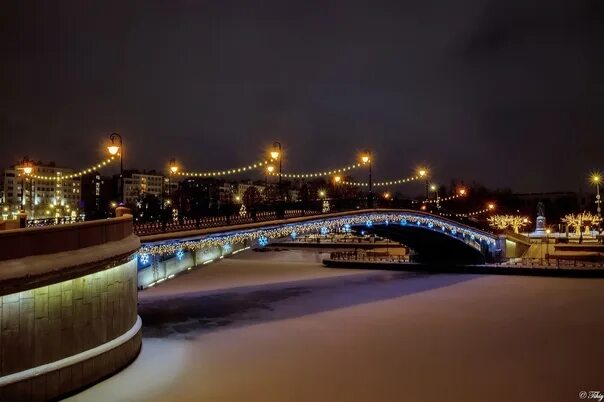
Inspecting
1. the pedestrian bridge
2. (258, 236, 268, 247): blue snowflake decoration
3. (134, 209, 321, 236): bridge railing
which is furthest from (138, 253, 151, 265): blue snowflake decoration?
(258, 236, 268, 247): blue snowflake decoration

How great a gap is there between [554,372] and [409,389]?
4177 millimetres

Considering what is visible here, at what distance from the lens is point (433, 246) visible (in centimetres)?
4291

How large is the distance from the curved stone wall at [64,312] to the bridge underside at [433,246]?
23.9m

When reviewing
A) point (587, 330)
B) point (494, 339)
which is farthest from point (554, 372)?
point (587, 330)

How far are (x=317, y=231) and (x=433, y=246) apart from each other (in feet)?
55.5

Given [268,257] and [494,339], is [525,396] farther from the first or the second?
[268,257]

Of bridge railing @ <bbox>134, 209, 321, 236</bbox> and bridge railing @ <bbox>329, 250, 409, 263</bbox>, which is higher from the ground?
bridge railing @ <bbox>134, 209, 321, 236</bbox>

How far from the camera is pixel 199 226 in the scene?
21.0m

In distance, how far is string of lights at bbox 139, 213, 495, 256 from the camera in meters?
20.1

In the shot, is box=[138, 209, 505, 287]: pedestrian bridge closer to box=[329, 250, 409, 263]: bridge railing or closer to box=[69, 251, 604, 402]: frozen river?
box=[329, 250, 409, 263]: bridge railing

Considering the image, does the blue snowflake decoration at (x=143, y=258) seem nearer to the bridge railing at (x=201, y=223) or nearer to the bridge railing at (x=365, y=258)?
the bridge railing at (x=201, y=223)

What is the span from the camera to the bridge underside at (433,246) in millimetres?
38500

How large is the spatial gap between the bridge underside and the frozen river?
5691 millimetres

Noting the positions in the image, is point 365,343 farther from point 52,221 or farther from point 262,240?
point 52,221
